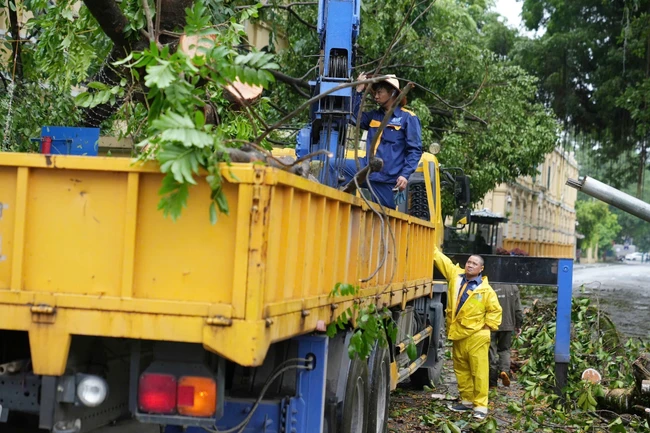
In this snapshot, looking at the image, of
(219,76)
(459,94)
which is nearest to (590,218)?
(459,94)

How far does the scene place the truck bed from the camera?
14.2 feet

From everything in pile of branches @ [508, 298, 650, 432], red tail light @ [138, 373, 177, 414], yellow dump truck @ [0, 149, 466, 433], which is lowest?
pile of branches @ [508, 298, 650, 432]

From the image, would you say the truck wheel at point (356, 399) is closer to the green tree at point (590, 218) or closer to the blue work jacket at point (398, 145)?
the blue work jacket at point (398, 145)

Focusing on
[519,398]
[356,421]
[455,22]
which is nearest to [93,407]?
[356,421]

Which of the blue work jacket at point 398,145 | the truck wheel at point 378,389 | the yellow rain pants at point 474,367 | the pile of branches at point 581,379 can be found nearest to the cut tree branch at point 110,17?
the blue work jacket at point 398,145

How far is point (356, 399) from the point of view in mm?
6477

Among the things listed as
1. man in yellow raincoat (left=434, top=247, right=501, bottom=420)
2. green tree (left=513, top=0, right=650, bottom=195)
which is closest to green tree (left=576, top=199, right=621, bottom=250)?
green tree (left=513, top=0, right=650, bottom=195)

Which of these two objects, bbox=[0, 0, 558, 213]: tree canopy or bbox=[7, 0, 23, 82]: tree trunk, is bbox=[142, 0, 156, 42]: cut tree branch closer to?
bbox=[0, 0, 558, 213]: tree canopy

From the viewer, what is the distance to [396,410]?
1009 centimetres

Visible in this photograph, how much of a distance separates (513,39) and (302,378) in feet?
78.7

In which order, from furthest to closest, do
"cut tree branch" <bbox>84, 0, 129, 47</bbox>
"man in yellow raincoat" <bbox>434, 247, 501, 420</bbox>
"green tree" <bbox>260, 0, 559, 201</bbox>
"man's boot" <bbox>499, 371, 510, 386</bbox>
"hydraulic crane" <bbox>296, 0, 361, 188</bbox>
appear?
"green tree" <bbox>260, 0, 559, 201</bbox>
"man's boot" <bbox>499, 371, 510, 386</bbox>
"man in yellow raincoat" <bbox>434, 247, 501, 420</bbox>
"hydraulic crane" <bbox>296, 0, 361, 188</bbox>
"cut tree branch" <bbox>84, 0, 129, 47</bbox>

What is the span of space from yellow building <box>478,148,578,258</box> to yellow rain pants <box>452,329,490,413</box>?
28016 mm

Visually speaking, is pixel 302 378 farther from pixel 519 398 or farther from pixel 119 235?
pixel 519 398

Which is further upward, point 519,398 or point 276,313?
point 276,313
